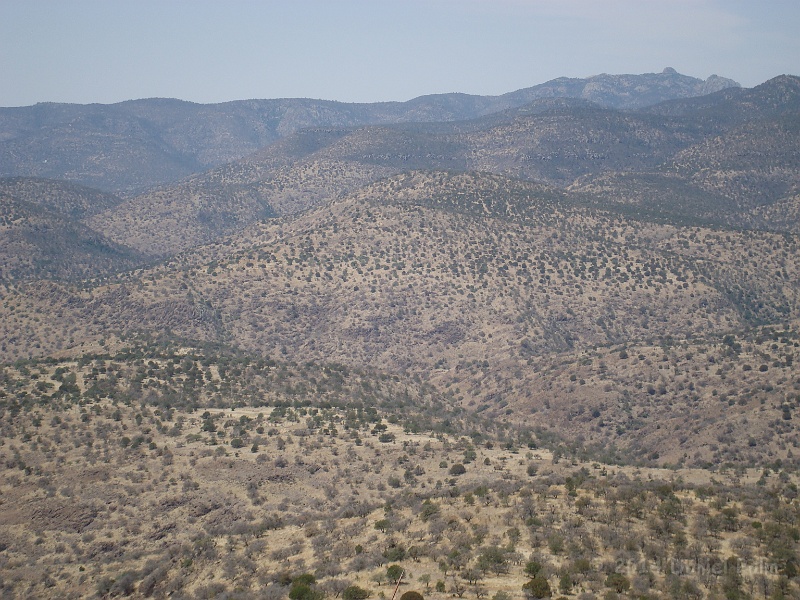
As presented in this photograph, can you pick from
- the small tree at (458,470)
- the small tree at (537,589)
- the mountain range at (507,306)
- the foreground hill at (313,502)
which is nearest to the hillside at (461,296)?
the mountain range at (507,306)

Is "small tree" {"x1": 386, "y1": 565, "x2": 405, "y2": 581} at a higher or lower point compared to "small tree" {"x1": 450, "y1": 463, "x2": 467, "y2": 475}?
higher

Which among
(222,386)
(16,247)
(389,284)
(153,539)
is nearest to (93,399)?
(222,386)

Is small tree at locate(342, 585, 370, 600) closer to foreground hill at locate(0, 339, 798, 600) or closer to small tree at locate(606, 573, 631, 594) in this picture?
foreground hill at locate(0, 339, 798, 600)

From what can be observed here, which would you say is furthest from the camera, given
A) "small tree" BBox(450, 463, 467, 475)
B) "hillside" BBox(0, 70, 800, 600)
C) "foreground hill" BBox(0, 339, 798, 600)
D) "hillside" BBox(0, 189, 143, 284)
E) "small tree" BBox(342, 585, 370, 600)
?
"hillside" BBox(0, 189, 143, 284)

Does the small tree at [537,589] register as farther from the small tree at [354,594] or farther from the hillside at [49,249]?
the hillside at [49,249]

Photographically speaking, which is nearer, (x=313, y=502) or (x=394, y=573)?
(x=394, y=573)

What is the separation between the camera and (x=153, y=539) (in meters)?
33.9

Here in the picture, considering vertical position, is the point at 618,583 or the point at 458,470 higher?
the point at 618,583

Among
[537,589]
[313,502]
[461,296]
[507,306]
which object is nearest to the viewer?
[537,589]

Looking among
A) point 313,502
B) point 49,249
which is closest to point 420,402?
point 313,502

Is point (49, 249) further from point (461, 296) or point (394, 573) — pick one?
point (394, 573)

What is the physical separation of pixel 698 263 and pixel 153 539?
82.2m

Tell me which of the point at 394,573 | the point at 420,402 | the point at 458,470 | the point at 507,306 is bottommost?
the point at 420,402

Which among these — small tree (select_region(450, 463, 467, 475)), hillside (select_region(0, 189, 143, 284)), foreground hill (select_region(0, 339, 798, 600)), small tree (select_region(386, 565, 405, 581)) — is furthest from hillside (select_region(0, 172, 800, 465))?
small tree (select_region(386, 565, 405, 581))
